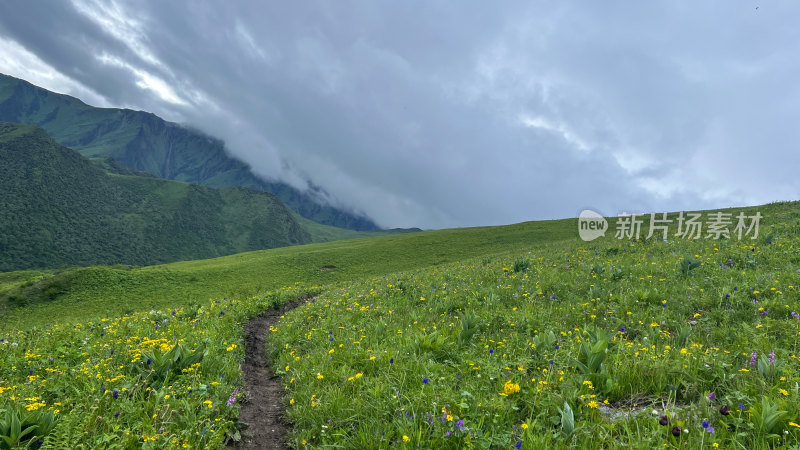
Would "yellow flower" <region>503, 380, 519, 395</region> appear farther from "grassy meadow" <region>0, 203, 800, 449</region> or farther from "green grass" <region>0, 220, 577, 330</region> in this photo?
"green grass" <region>0, 220, 577, 330</region>

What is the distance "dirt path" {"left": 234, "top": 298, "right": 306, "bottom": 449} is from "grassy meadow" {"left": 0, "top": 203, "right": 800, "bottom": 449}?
260 millimetres

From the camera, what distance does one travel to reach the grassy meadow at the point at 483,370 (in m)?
3.91

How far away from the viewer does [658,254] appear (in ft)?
45.6

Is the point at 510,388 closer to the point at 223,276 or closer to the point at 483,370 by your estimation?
the point at 483,370

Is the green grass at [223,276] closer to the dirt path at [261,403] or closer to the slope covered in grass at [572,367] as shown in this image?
the dirt path at [261,403]

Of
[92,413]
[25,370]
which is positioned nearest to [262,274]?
[25,370]

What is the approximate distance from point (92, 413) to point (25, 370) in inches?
168

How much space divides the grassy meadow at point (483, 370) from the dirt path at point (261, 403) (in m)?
0.26

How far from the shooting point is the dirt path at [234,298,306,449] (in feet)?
16.8

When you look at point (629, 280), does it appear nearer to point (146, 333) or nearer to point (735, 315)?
point (735, 315)

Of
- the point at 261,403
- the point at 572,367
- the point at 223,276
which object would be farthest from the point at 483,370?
the point at 223,276

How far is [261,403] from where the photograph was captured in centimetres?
626

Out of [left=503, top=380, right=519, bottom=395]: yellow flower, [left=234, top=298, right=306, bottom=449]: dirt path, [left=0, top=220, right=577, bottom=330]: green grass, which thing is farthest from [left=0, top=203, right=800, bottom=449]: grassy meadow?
[left=0, top=220, right=577, bottom=330]: green grass

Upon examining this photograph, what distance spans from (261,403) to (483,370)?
160 inches
